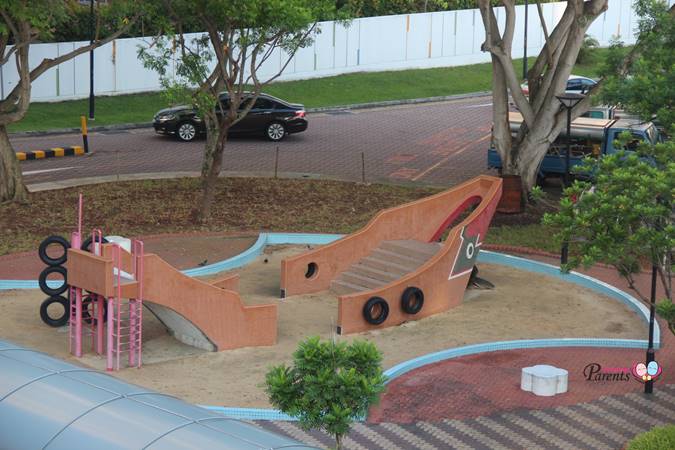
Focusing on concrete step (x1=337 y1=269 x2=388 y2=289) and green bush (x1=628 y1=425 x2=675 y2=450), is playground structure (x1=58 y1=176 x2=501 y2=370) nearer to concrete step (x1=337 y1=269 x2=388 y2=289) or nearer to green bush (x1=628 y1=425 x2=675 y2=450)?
concrete step (x1=337 y1=269 x2=388 y2=289)

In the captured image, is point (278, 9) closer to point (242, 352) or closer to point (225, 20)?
point (225, 20)

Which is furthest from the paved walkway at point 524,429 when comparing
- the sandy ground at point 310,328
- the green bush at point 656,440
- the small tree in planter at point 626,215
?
the small tree in planter at point 626,215

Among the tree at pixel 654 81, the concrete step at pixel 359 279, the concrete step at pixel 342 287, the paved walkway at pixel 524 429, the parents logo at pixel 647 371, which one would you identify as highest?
the tree at pixel 654 81

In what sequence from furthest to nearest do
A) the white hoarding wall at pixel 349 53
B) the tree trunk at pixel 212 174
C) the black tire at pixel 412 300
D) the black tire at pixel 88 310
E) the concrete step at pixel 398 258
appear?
the white hoarding wall at pixel 349 53 < the tree trunk at pixel 212 174 < the concrete step at pixel 398 258 < the black tire at pixel 412 300 < the black tire at pixel 88 310

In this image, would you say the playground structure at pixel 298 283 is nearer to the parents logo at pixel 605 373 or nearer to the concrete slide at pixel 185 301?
the concrete slide at pixel 185 301

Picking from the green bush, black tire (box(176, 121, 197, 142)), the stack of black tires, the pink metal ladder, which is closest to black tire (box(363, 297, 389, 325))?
the pink metal ladder

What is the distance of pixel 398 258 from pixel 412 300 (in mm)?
1923

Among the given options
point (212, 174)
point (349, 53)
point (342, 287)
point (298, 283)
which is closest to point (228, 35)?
point (212, 174)

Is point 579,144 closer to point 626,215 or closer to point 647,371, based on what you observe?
point 647,371

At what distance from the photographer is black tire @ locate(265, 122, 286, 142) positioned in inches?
1548

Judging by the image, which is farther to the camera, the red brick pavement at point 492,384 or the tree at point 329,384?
the red brick pavement at point 492,384

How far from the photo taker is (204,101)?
2691 cm

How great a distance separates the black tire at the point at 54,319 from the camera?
68.2 ft

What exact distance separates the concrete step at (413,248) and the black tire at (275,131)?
15.7 metres
